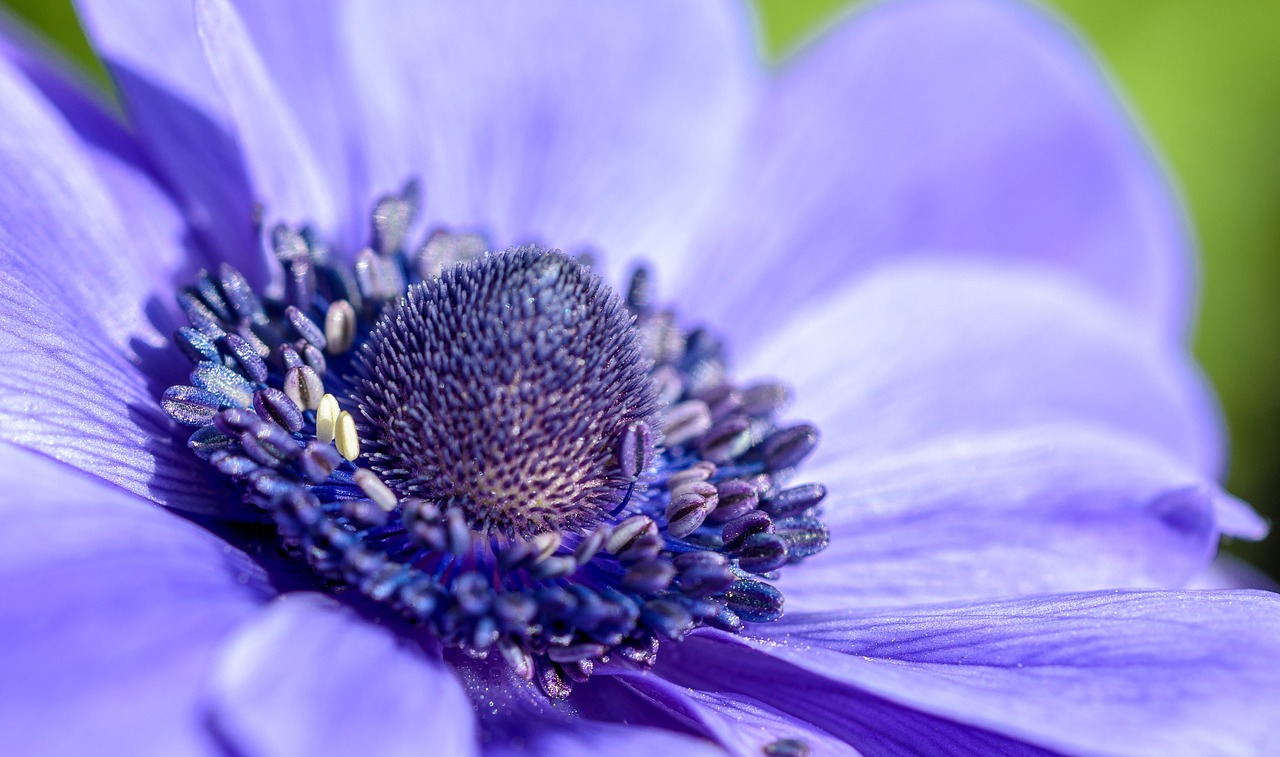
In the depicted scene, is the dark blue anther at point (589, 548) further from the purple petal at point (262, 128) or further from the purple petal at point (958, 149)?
the purple petal at point (958, 149)

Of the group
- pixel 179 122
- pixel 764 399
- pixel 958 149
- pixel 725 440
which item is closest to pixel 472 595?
pixel 725 440

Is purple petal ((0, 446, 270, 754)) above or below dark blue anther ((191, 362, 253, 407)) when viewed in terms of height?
below

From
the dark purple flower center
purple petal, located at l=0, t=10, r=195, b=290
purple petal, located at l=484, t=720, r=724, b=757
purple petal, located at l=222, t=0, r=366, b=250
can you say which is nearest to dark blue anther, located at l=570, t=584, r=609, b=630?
the dark purple flower center

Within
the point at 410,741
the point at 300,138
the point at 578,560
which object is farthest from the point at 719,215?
the point at 410,741

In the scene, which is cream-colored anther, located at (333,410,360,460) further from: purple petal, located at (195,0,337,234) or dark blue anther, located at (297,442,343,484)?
purple petal, located at (195,0,337,234)

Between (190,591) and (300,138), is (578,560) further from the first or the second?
(300,138)

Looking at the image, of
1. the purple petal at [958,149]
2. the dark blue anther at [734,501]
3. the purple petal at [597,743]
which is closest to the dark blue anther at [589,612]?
the purple petal at [597,743]

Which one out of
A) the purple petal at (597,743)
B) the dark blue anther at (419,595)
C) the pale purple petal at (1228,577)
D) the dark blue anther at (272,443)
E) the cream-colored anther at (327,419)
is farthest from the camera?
the pale purple petal at (1228,577)
